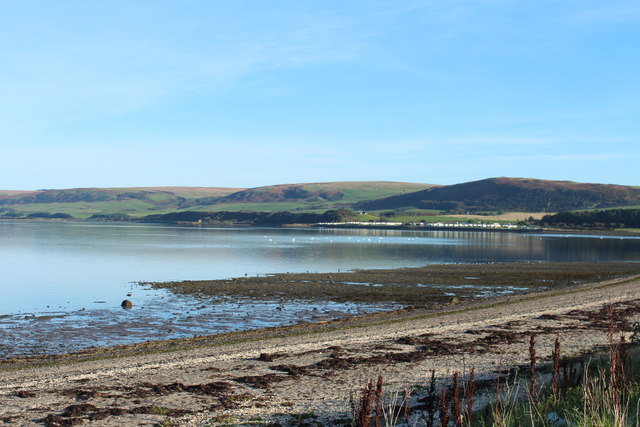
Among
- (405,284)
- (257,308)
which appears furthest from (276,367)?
(405,284)

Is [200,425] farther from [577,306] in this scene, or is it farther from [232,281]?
[232,281]

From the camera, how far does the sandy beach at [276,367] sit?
13445 mm

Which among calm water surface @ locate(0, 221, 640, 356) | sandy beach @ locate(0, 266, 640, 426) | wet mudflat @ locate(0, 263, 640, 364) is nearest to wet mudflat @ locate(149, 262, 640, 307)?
wet mudflat @ locate(0, 263, 640, 364)

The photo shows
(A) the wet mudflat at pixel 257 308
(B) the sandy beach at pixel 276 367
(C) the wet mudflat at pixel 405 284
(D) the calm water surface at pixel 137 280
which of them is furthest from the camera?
(C) the wet mudflat at pixel 405 284

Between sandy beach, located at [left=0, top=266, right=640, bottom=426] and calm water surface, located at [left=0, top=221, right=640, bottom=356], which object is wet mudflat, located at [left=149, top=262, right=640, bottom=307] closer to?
calm water surface, located at [left=0, top=221, right=640, bottom=356]

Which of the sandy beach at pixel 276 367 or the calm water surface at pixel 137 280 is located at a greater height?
the sandy beach at pixel 276 367

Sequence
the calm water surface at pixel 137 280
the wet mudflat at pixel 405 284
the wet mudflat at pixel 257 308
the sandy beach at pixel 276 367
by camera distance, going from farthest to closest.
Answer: the wet mudflat at pixel 405 284
the calm water surface at pixel 137 280
the wet mudflat at pixel 257 308
the sandy beach at pixel 276 367

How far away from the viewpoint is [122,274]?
176ft

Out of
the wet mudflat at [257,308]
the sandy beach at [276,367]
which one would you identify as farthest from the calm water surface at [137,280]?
the sandy beach at [276,367]

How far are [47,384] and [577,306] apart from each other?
23.3m

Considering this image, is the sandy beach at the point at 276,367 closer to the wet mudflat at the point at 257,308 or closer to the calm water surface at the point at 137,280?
the wet mudflat at the point at 257,308

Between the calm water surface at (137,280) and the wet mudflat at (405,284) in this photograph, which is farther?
the wet mudflat at (405,284)

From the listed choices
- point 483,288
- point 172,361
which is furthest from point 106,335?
point 483,288

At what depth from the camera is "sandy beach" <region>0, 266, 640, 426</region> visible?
44.1 ft
